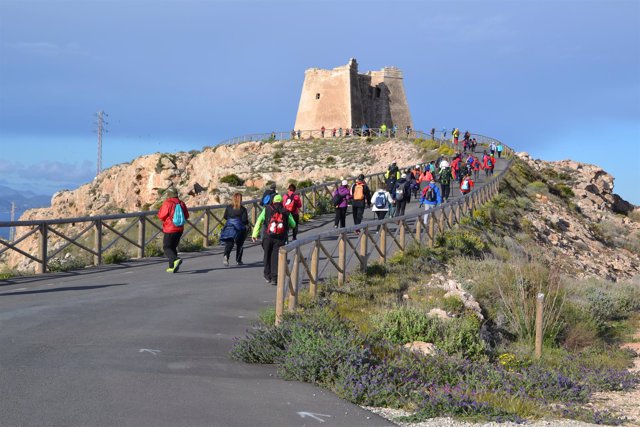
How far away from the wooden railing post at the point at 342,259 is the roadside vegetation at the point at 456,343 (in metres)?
0.17

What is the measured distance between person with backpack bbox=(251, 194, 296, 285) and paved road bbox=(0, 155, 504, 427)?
0.37 meters

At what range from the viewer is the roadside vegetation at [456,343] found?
281 inches

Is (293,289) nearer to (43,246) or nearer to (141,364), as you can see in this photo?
(141,364)

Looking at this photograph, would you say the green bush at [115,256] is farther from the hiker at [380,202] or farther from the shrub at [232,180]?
the shrub at [232,180]

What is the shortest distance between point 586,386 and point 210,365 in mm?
4141

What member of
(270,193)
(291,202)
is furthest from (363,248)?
(270,193)

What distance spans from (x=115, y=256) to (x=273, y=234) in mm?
5388

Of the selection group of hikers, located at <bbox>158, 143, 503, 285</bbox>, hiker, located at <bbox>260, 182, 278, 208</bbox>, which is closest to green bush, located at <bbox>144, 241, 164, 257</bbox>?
group of hikers, located at <bbox>158, 143, 503, 285</bbox>

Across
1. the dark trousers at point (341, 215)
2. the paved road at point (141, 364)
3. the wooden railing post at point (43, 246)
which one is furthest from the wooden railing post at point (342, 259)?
the dark trousers at point (341, 215)

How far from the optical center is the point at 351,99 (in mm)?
70438

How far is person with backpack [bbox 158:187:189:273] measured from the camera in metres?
14.1

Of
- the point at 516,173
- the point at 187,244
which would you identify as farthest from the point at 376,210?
the point at 516,173

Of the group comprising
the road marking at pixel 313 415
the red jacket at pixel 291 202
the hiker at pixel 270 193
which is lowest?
the road marking at pixel 313 415

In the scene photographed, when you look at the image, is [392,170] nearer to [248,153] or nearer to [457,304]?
[457,304]
